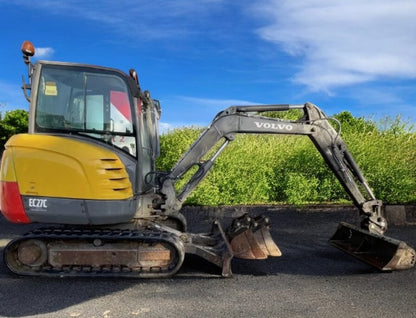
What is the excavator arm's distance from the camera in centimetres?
594

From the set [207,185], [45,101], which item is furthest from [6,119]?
[45,101]

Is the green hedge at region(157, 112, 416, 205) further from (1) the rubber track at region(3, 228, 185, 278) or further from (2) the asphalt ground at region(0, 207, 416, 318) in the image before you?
(1) the rubber track at region(3, 228, 185, 278)

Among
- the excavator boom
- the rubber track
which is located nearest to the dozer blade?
the excavator boom

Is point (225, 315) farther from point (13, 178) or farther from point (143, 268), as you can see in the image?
point (13, 178)

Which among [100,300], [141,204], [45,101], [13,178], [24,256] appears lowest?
[100,300]

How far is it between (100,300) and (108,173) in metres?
1.56

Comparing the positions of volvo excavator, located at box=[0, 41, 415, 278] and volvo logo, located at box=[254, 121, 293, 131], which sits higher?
volvo logo, located at box=[254, 121, 293, 131]

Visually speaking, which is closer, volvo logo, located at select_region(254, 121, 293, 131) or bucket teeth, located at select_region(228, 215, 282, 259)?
bucket teeth, located at select_region(228, 215, 282, 259)

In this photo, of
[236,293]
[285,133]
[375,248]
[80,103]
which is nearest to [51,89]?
[80,103]

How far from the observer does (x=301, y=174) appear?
11.4 meters

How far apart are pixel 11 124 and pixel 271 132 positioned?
79.6 feet

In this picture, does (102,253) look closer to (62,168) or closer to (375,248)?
(62,168)

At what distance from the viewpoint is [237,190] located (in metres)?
11.4

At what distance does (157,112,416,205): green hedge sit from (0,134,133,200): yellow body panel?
613cm
